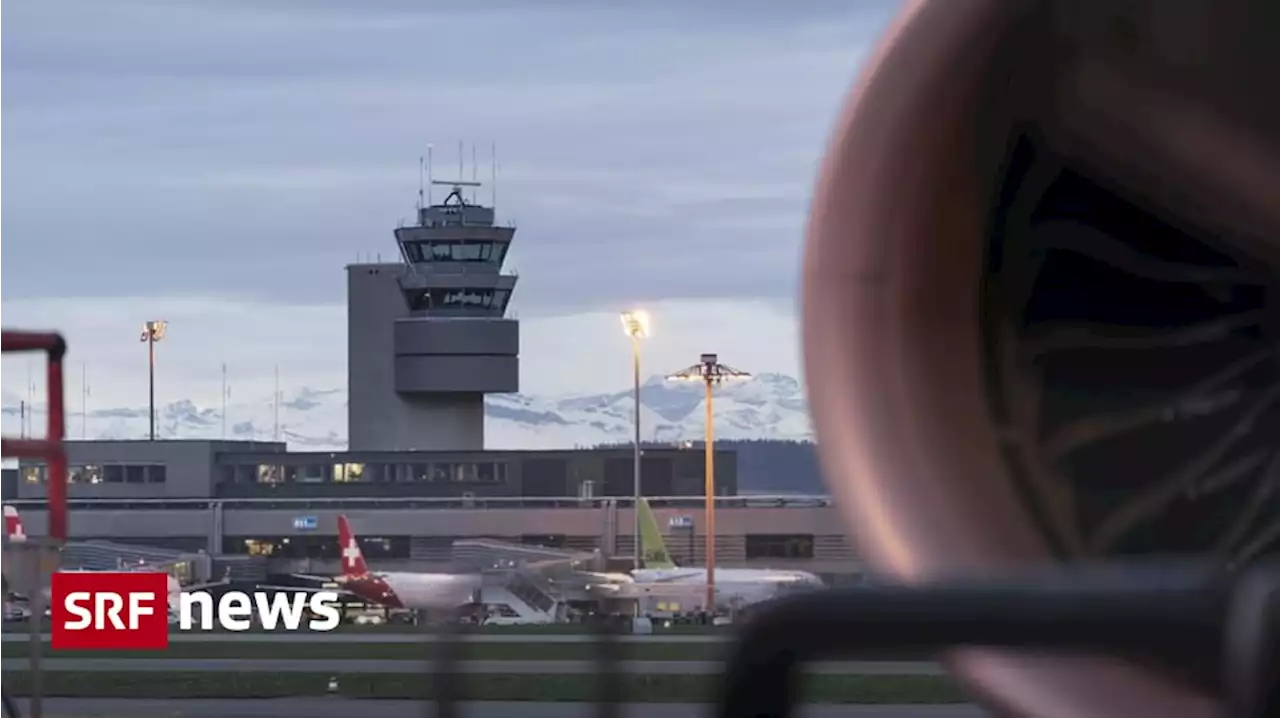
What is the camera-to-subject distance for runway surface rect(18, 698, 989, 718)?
1820 cm

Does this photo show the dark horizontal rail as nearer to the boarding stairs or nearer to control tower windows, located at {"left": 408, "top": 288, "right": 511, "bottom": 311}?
the boarding stairs

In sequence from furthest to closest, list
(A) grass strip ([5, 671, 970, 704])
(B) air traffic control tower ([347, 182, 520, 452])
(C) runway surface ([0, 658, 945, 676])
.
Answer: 1. (B) air traffic control tower ([347, 182, 520, 452])
2. (C) runway surface ([0, 658, 945, 676])
3. (A) grass strip ([5, 671, 970, 704])

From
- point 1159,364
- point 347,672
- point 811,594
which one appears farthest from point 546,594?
point 811,594

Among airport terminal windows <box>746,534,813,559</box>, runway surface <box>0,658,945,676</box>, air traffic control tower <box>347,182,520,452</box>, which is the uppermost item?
air traffic control tower <box>347,182,520,452</box>

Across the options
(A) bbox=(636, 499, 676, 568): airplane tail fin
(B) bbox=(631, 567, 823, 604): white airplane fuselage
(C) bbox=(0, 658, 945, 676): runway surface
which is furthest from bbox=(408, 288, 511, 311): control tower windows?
(C) bbox=(0, 658, 945, 676): runway surface

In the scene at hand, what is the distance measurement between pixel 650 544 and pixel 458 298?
25451 mm

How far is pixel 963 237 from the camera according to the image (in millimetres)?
5711

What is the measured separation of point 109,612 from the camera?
30.2m

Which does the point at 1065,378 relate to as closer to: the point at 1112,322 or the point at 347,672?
the point at 1112,322

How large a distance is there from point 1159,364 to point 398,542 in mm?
51700

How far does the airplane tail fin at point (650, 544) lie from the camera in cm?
4828

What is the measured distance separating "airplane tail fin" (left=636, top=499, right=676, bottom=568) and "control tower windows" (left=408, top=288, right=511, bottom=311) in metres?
24.2

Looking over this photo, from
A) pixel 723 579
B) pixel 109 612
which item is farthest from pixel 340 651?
pixel 723 579

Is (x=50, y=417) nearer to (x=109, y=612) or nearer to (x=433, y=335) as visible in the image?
(x=109, y=612)
